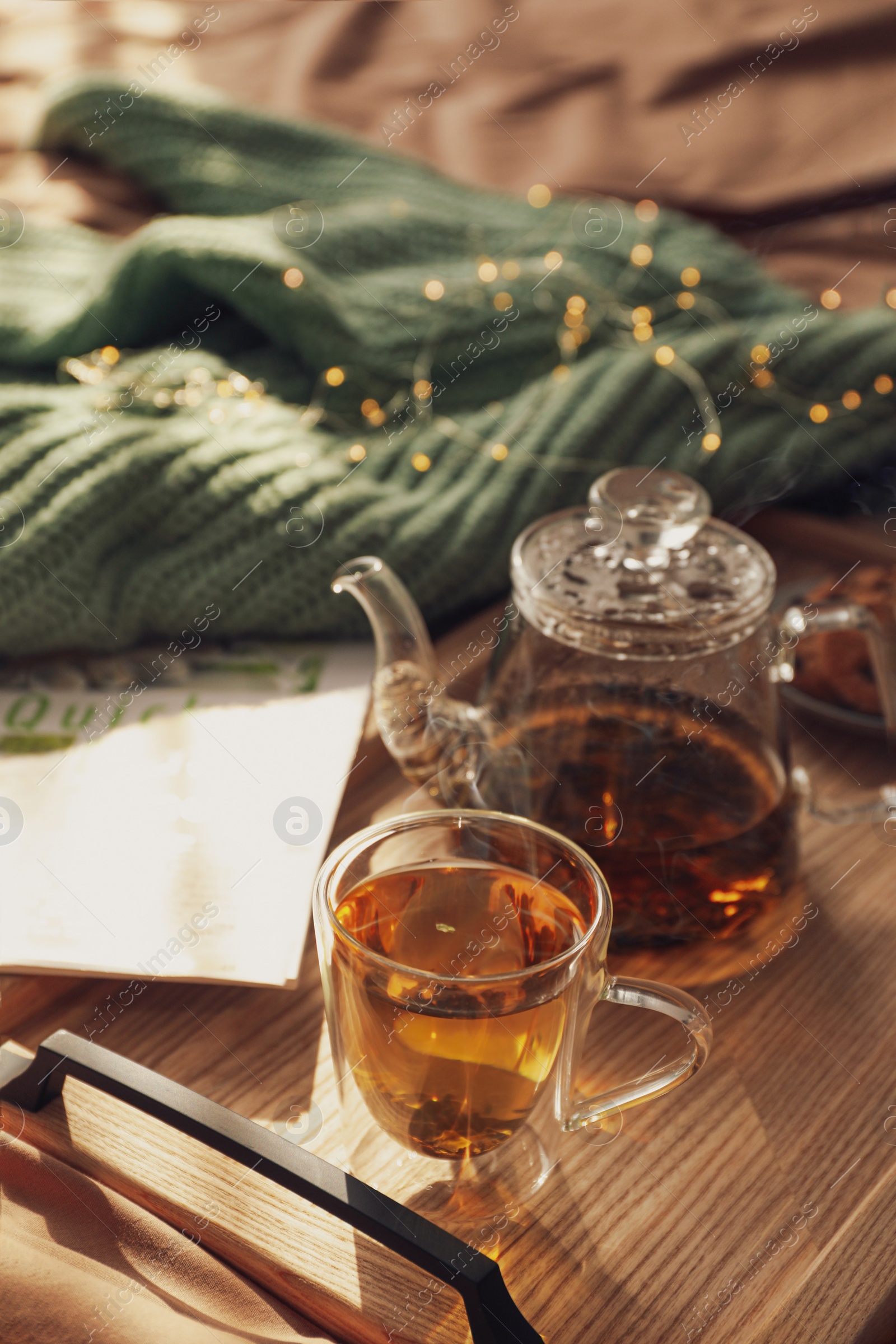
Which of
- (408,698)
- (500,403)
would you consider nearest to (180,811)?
(408,698)

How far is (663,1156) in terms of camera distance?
1.29 ft

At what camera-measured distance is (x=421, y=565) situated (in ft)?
2.16

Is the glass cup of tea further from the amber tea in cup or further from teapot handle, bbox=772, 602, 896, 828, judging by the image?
teapot handle, bbox=772, 602, 896, 828

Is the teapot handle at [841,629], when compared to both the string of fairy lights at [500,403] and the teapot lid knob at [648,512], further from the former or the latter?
the string of fairy lights at [500,403]

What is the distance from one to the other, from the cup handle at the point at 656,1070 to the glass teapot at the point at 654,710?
8 cm

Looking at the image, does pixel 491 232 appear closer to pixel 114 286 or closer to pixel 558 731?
pixel 114 286

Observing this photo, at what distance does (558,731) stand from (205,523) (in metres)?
0.29

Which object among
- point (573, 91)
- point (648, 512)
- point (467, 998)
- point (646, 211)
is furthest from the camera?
point (573, 91)

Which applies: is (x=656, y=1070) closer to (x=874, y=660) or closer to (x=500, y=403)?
(x=874, y=660)

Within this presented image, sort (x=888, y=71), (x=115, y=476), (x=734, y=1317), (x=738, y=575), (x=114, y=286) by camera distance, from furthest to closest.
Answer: (x=888, y=71), (x=114, y=286), (x=115, y=476), (x=738, y=575), (x=734, y=1317)

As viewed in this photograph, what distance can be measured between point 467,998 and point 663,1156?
13 centimetres

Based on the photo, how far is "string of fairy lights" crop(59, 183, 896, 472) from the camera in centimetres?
69

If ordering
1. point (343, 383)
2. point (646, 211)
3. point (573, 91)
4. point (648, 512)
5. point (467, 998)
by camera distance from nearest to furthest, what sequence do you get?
point (467, 998), point (648, 512), point (343, 383), point (646, 211), point (573, 91)

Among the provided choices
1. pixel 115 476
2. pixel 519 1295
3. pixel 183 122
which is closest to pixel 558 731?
pixel 519 1295
